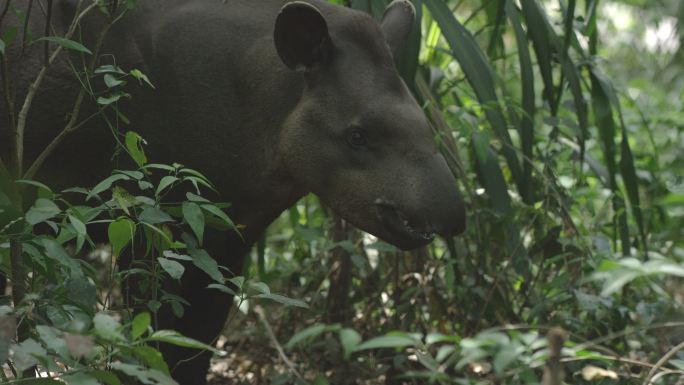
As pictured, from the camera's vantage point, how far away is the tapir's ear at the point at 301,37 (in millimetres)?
3949

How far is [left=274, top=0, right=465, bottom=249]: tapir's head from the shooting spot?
148 inches

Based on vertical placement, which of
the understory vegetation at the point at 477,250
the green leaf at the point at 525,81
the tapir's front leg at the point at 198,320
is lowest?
the tapir's front leg at the point at 198,320

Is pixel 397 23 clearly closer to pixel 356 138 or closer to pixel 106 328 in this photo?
pixel 356 138

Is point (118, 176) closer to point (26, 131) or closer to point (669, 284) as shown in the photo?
point (26, 131)

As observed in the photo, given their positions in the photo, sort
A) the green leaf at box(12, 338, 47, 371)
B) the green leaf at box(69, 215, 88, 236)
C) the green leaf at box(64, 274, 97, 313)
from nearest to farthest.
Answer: the green leaf at box(12, 338, 47, 371) < the green leaf at box(69, 215, 88, 236) < the green leaf at box(64, 274, 97, 313)

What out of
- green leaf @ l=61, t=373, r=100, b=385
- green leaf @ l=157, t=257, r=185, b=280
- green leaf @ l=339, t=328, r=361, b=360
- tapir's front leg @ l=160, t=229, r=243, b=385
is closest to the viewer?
green leaf @ l=339, t=328, r=361, b=360

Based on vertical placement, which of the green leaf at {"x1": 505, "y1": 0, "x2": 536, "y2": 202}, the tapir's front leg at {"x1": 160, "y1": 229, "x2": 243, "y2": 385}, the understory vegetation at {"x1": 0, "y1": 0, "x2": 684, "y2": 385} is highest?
the green leaf at {"x1": 505, "y1": 0, "x2": 536, "y2": 202}

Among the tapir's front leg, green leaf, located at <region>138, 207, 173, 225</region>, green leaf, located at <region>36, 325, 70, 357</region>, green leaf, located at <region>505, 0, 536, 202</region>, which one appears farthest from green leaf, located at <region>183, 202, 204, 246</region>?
green leaf, located at <region>505, 0, 536, 202</region>

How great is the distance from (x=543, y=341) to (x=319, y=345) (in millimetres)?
2595

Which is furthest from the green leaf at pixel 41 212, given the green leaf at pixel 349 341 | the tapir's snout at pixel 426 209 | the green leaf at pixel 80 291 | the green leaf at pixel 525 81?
the green leaf at pixel 525 81

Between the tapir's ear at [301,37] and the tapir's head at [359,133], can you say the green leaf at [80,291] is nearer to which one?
Result: the tapir's head at [359,133]

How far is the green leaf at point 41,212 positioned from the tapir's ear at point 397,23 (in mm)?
1969

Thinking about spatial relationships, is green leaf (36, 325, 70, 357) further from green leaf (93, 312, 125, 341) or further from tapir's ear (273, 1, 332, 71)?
tapir's ear (273, 1, 332, 71)

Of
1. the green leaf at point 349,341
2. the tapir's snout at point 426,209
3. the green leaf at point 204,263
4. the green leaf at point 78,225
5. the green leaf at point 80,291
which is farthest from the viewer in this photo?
the tapir's snout at point 426,209
